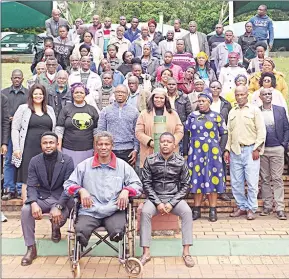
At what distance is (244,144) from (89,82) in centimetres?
307

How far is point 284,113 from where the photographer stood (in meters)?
7.70

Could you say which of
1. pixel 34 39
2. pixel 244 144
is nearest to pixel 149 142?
pixel 244 144

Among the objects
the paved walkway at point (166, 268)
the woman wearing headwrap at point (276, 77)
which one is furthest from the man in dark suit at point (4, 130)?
the woman wearing headwrap at point (276, 77)

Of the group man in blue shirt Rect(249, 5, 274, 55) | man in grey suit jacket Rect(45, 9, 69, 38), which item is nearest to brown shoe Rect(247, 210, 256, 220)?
man in blue shirt Rect(249, 5, 274, 55)

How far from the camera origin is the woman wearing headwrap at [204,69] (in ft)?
34.1

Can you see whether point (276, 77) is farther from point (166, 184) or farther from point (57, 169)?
point (57, 169)

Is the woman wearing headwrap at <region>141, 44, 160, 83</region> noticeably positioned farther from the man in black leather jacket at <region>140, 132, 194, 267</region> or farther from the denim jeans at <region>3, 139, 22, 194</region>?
the man in black leather jacket at <region>140, 132, 194, 267</region>

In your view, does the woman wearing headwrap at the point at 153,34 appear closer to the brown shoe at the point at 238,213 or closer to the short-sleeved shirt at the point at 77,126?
the short-sleeved shirt at the point at 77,126

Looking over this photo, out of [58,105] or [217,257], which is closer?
[217,257]

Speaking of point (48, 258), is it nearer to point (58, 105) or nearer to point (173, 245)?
point (173, 245)

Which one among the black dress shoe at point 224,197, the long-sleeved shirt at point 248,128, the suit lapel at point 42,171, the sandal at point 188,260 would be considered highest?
the long-sleeved shirt at point 248,128

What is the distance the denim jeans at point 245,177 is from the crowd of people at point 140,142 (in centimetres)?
1

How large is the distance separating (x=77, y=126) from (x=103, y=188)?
148 centimetres

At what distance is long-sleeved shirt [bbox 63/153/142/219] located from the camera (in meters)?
5.91
